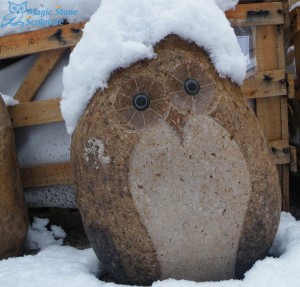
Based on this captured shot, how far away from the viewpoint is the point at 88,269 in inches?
104

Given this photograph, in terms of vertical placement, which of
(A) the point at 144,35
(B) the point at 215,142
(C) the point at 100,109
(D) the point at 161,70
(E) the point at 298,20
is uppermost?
(E) the point at 298,20

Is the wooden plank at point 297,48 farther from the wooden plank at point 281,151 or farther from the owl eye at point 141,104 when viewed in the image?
the owl eye at point 141,104

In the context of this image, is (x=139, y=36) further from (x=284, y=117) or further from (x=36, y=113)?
(x=284, y=117)

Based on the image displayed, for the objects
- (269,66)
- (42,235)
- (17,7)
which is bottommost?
(42,235)

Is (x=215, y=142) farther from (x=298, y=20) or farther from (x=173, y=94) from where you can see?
(x=298, y=20)

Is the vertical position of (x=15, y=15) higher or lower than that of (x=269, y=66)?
higher

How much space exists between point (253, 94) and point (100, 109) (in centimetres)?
164

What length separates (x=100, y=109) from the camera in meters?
2.37

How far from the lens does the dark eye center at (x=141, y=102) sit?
7.50ft

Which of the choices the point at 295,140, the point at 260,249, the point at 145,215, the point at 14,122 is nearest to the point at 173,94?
the point at 145,215

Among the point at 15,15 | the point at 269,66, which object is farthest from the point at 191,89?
A: the point at 15,15

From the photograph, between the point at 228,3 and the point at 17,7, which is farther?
the point at 17,7

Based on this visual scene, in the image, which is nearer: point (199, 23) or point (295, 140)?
point (199, 23)

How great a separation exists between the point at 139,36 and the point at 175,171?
73 centimetres
